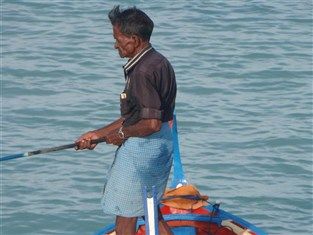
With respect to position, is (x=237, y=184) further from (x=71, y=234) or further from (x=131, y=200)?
(x=131, y=200)

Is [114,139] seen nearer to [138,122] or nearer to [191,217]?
[138,122]

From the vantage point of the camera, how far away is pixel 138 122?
7488 millimetres

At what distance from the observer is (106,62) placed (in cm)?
1709

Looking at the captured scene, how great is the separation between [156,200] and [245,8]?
13533mm

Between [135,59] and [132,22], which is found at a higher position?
[132,22]

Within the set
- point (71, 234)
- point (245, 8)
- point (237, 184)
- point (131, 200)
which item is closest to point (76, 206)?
point (71, 234)

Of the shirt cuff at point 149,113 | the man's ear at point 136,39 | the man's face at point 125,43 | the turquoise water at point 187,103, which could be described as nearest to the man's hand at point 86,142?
the shirt cuff at point 149,113

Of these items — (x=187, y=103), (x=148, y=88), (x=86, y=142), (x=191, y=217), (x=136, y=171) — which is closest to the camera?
(x=148, y=88)

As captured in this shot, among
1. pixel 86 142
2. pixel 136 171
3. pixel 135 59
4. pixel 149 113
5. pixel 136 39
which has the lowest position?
pixel 136 171

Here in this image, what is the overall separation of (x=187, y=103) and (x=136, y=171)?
7.72m

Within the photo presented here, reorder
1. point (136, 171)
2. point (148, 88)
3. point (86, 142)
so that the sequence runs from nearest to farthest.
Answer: point (148, 88) → point (136, 171) → point (86, 142)

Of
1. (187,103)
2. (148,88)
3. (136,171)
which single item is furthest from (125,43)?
(187,103)

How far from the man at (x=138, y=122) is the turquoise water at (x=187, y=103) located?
13.0 feet

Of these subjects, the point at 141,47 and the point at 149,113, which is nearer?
the point at 149,113
